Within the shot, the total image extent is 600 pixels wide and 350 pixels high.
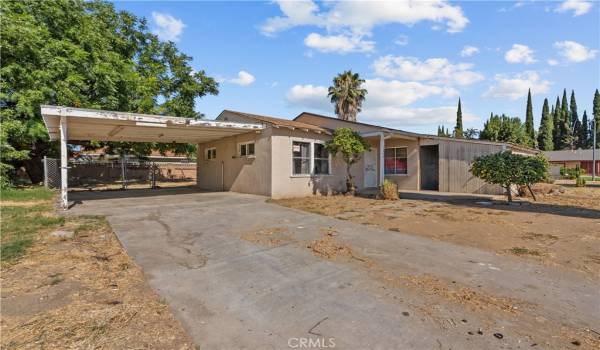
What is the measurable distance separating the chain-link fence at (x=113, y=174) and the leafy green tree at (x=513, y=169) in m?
16.6

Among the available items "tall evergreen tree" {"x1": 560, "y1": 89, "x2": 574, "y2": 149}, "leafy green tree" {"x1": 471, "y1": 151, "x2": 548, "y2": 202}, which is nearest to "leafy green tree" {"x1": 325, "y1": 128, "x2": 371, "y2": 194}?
"leafy green tree" {"x1": 471, "y1": 151, "x2": 548, "y2": 202}

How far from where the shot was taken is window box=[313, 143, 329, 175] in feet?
42.2

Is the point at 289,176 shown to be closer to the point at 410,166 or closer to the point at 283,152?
the point at 283,152

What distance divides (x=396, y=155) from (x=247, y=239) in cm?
1246

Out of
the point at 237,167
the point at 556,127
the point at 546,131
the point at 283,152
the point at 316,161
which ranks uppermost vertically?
the point at 556,127

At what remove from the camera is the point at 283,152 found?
1159cm

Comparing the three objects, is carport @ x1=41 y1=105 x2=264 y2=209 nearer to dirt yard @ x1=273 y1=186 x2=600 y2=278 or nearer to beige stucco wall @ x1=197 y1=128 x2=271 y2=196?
beige stucco wall @ x1=197 y1=128 x2=271 y2=196

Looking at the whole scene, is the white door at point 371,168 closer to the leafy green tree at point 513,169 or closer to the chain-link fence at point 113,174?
the leafy green tree at point 513,169

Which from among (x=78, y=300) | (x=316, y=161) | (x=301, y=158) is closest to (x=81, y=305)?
(x=78, y=300)

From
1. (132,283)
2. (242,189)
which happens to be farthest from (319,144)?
(132,283)

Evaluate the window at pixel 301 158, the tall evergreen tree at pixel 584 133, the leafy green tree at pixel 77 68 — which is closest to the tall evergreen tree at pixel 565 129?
the tall evergreen tree at pixel 584 133

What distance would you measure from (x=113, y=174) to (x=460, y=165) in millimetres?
23908

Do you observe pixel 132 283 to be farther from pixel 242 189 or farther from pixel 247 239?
pixel 242 189

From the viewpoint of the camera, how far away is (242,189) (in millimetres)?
13195
